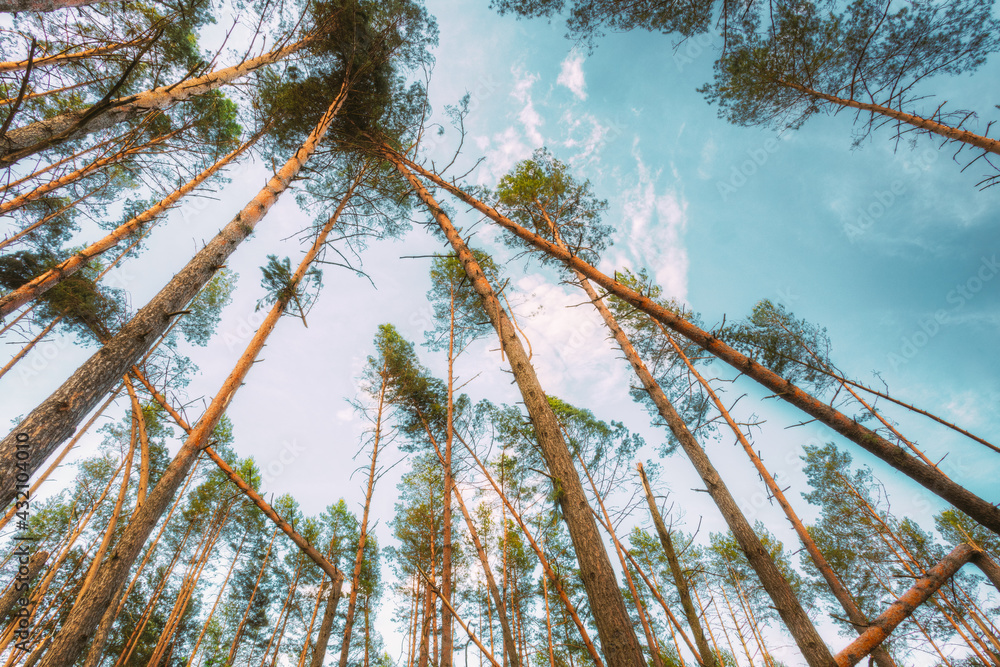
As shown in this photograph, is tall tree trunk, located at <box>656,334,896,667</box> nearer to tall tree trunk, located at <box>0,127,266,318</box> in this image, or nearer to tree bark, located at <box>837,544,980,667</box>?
tree bark, located at <box>837,544,980,667</box>

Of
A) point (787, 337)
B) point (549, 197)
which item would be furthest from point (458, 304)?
point (787, 337)

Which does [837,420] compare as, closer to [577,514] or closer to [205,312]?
[577,514]

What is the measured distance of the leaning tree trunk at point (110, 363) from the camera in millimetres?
2439

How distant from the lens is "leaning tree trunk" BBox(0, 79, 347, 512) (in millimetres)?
2439

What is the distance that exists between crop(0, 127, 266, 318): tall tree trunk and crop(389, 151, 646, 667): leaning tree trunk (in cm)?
565

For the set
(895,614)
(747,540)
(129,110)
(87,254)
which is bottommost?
(895,614)

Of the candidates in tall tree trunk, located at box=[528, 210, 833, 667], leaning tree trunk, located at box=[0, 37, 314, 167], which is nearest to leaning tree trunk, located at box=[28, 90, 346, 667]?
leaning tree trunk, located at box=[0, 37, 314, 167]

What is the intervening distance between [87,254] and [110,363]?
4.33m

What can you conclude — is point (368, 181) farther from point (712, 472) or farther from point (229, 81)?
point (712, 472)

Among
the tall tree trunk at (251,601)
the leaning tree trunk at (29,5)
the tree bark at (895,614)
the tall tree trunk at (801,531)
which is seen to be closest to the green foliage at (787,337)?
the tall tree trunk at (801,531)

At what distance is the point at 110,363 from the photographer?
3.00 metres

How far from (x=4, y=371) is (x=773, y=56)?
1581 cm

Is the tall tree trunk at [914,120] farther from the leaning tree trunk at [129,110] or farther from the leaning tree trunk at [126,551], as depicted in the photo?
the leaning tree trunk at [126,551]

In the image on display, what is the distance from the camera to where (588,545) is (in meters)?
2.96
